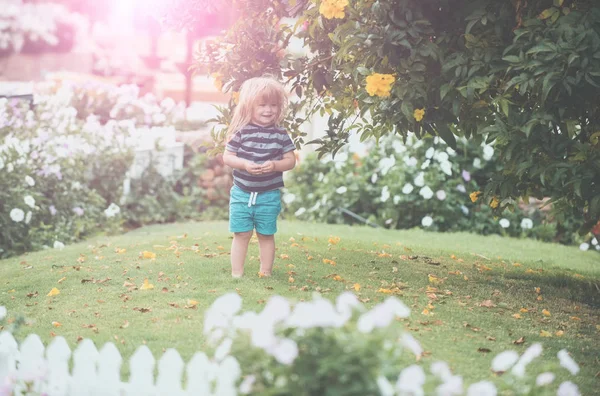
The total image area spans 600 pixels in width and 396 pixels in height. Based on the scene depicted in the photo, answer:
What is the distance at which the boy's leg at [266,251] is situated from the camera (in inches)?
180

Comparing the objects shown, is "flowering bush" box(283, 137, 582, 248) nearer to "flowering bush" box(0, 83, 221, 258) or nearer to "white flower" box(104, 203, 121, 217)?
"flowering bush" box(0, 83, 221, 258)

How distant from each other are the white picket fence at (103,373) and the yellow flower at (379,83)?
5.43 ft

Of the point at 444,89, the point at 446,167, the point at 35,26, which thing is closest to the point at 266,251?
the point at 444,89

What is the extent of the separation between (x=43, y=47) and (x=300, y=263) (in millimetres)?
19676

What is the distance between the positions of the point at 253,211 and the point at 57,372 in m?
2.00

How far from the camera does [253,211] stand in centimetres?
453

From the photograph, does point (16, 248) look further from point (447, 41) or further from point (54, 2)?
point (54, 2)

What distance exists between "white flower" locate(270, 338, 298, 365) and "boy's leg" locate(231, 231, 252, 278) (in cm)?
249

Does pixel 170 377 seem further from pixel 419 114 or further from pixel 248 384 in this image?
pixel 419 114

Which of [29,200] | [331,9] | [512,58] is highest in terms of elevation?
[331,9]

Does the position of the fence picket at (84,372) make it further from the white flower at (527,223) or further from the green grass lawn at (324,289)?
the white flower at (527,223)

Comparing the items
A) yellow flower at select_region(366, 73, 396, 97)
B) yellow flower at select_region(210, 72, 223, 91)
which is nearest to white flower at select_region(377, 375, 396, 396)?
yellow flower at select_region(366, 73, 396, 97)

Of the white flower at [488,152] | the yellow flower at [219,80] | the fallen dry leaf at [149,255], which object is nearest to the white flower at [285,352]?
the yellow flower at [219,80]

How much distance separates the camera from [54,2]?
22188 millimetres
